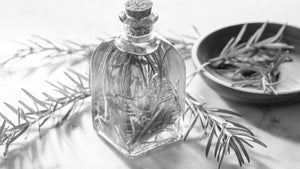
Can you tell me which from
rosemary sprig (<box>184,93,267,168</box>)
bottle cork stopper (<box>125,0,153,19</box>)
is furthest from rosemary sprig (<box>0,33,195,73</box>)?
bottle cork stopper (<box>125,0,153,19</box>)

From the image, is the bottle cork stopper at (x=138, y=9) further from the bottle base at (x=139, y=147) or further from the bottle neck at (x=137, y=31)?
the bottle base at (x=139, y=147)

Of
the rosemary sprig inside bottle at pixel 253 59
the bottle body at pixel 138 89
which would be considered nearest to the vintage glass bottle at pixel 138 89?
the bottle body at pixel 138 89

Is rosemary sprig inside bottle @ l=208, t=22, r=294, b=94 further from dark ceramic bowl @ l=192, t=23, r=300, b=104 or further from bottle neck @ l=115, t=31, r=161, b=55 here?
bottle neck @ l=115, t=31, r=161, b=55

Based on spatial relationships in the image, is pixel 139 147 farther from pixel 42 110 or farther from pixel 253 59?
pixel 253 59

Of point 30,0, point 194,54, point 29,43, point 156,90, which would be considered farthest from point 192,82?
point 30,0

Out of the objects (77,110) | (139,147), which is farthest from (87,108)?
(139,147)
